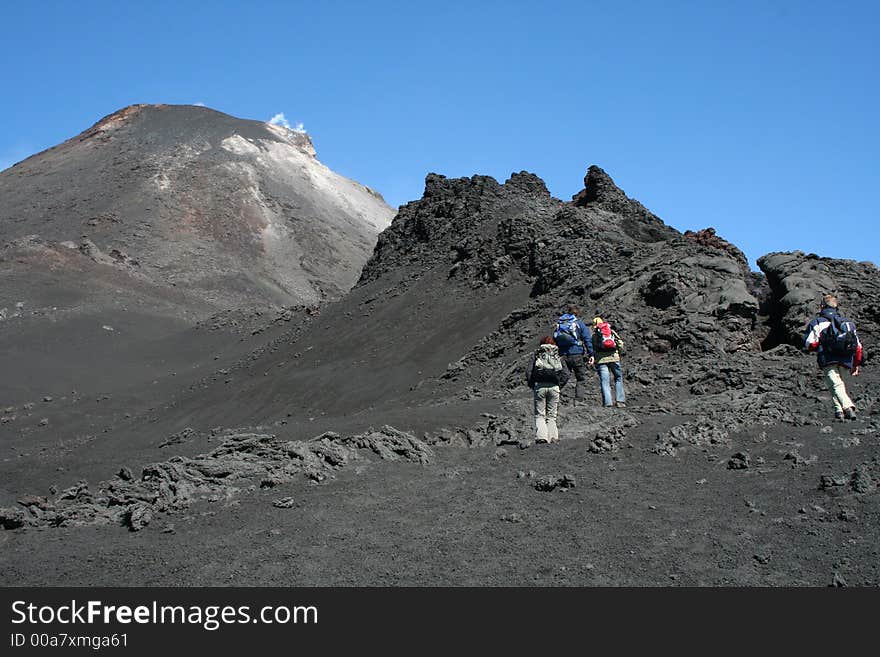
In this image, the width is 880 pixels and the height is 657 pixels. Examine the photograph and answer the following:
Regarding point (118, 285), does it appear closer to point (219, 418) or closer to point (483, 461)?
point (219, 418)

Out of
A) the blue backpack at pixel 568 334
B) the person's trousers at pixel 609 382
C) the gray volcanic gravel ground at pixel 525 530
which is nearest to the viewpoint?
the gray volcanic gravel ground at pixel 525 530

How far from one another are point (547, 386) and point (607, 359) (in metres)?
1.92

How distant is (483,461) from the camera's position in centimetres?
965

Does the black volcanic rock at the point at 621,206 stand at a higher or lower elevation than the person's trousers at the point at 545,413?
higher

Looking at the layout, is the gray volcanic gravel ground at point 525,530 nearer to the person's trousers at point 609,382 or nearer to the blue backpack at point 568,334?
the person's trousers at point 609,382

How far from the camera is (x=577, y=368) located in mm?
12172

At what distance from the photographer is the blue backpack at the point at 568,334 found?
11.9m

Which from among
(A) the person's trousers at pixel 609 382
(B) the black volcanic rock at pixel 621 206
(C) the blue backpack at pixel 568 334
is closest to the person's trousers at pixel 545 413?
(A) the person's trousers at pixel 609 382

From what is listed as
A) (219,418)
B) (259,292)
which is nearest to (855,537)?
(219,418)

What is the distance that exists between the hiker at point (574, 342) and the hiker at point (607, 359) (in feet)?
0.47

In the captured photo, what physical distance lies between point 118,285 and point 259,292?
10608 millimetres

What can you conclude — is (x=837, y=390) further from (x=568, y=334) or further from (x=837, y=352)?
(x=568, y=334)
